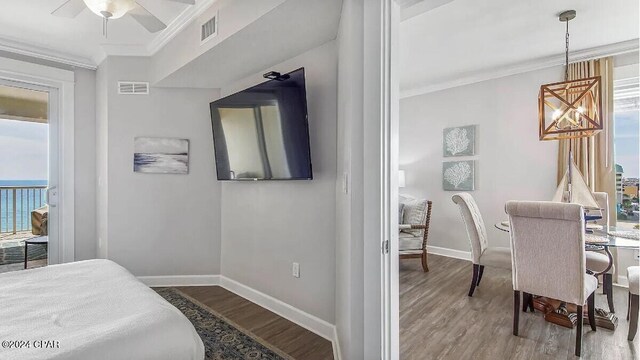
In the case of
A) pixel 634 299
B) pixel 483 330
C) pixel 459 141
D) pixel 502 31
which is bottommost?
pixel 483 330

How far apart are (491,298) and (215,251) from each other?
2.91 metres

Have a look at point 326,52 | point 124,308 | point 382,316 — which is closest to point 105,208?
point 124,308

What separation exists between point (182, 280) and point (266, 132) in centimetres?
207

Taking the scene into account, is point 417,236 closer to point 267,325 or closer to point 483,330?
point 483,330

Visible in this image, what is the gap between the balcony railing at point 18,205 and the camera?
3.30 m

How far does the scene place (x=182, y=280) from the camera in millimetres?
3459

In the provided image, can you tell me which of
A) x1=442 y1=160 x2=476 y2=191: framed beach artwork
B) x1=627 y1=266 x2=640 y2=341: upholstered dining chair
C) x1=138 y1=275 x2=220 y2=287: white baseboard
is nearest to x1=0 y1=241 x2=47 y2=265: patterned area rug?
x1=138 y1=275 x2=220 y2=287: white baseboard

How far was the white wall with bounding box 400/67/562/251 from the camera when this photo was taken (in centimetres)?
393

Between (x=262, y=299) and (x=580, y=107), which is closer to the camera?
(x=580, y=107)

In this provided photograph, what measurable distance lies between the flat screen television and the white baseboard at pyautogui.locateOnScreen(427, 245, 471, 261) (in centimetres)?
324

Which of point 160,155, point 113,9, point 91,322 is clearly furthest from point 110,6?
point 160,155

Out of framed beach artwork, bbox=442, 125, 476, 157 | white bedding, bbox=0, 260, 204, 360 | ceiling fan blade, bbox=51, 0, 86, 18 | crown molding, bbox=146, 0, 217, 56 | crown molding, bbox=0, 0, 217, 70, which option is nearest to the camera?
white bedding, bbox=0, 260, 204, 360

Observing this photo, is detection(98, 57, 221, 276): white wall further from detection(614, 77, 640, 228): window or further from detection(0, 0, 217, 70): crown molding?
detection(614, 77, 640, 228): window

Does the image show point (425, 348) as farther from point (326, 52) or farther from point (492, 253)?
point (326, 52)
